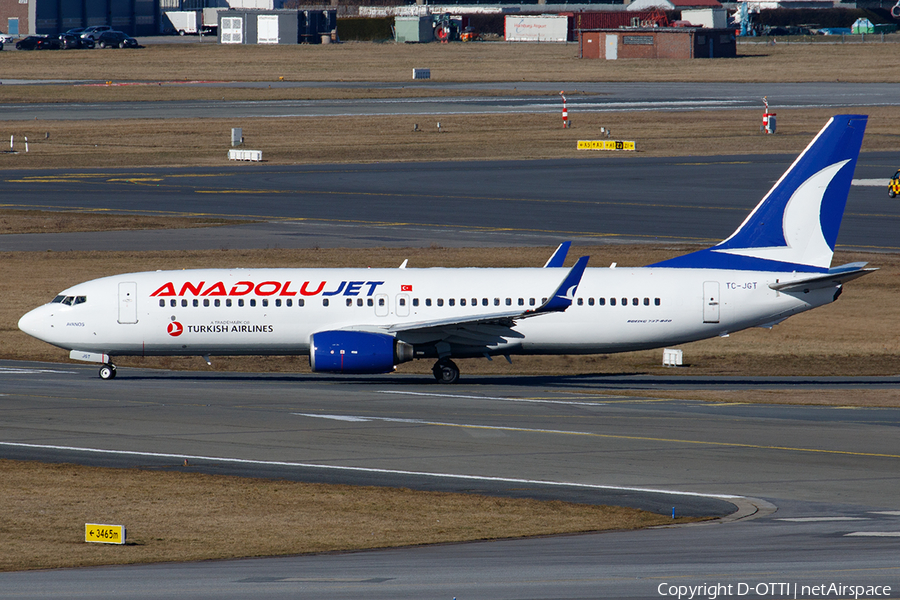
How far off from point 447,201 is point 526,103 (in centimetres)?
5898

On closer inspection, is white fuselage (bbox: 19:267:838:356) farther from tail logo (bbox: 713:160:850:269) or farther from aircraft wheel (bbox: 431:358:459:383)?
tail logo (bbox: 713:160:850:269)

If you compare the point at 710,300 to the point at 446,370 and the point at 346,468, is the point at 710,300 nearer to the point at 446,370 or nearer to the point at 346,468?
the point at 446,370

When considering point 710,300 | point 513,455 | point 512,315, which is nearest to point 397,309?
point 512,315

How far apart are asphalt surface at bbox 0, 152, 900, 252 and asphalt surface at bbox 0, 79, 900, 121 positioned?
32.4 m

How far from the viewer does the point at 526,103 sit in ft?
445

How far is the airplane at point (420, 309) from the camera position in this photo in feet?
138

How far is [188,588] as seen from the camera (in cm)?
1917

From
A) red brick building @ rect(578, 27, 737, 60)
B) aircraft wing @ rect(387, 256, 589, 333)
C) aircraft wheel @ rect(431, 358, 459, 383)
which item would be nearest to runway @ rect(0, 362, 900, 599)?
aircraft wheel @ rect(431, 358, 459, 383)

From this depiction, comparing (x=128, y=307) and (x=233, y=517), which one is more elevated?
(x=128, y=307)

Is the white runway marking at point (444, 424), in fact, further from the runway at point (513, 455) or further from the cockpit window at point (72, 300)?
the cockpit window at point (72, 300)

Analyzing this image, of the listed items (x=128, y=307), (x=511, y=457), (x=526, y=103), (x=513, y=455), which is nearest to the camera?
(x=511, y=457)

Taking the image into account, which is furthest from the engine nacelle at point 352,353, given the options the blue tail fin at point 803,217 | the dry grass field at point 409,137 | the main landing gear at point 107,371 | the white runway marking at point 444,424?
the dry grass field at point 409,137

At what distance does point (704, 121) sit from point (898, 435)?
3470 inches

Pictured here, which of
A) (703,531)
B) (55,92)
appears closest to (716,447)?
(703,531)
